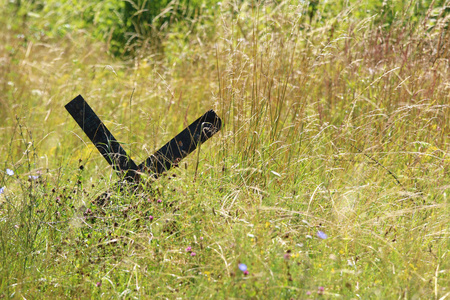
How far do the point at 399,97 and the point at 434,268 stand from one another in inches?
63.6

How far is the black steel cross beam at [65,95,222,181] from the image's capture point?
8.51 ft

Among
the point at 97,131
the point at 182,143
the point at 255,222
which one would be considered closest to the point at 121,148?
the point at 97,131

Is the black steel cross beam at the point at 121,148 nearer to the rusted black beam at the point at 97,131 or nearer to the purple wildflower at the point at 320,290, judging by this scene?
the rusted black beam at the point at 97,131

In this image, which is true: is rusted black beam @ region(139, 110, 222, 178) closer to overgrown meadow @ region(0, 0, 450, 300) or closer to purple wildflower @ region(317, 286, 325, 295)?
overgrown meadow @ region(0, 0, 450, 300)

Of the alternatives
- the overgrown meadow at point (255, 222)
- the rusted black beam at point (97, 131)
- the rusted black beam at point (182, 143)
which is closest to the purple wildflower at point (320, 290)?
the overgrown meadow at point (255, 222)

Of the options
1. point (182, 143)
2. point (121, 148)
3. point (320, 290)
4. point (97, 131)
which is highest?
point (97, 131)

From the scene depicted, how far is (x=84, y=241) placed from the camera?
2.19 m

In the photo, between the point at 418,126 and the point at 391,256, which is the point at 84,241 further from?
the point at 418,126

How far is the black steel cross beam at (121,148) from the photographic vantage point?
2594mm

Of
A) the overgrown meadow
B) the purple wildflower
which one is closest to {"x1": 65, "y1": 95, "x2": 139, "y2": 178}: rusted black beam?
the overgrown meadow

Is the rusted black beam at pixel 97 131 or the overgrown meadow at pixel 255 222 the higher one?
the rusted black beam at pixel 97 131

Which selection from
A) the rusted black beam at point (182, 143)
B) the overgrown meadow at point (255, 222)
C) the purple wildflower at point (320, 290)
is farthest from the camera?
the rusted black beam at point (182, 143)

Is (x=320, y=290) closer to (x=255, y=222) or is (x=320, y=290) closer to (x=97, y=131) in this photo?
(x=255, y=222)

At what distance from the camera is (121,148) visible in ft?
8.67
